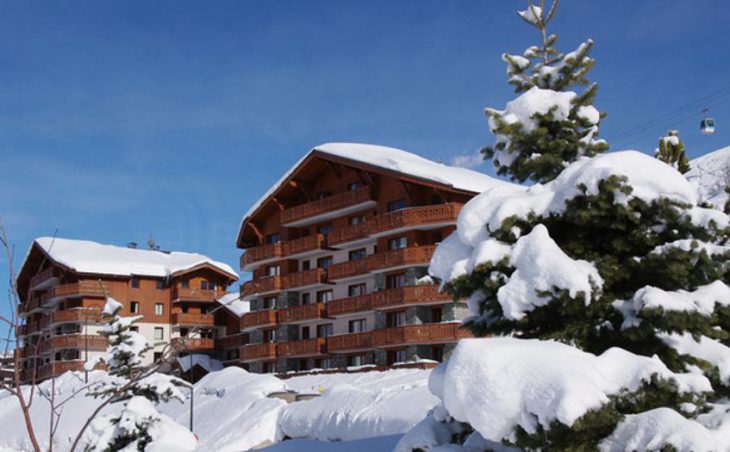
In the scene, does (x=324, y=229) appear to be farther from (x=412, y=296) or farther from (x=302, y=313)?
(x=412, y=296)

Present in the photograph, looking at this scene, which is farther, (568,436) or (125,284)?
(125,284)

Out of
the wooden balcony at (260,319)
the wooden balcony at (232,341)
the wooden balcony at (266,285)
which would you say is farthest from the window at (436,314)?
the wooden balcony at (232,341)

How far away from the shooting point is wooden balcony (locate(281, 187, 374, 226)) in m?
43.4

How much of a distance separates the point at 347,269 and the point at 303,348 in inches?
223

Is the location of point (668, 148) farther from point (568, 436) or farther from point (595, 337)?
point (568, 436)

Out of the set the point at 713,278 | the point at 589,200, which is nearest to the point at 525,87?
the point at 589,200

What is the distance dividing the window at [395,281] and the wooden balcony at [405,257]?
1.08 metres

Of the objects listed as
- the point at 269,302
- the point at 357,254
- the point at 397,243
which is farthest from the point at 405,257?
the point at 269,302

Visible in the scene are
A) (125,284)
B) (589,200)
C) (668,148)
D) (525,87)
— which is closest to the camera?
(589,200)

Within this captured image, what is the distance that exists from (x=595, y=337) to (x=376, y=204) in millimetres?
34101

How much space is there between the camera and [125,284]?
6262 centimetres

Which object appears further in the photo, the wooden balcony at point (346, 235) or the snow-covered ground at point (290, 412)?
the wooden balcony at point (346, 235)

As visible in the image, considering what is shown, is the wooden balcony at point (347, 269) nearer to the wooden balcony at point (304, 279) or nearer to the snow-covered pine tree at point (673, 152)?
the wooden balcony at point (304, 279)

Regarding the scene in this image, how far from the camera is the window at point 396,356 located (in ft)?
130
